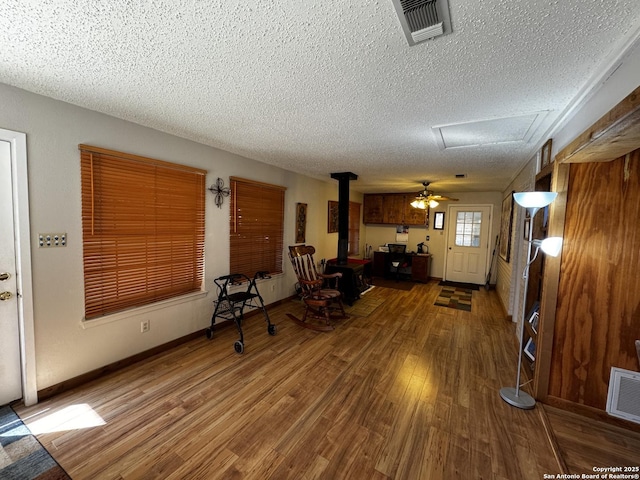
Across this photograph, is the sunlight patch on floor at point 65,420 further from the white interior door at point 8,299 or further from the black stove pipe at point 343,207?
the black stove pipe at point 343,207

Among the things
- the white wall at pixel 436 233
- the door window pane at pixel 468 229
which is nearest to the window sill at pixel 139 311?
the white wall at pixel 436 233

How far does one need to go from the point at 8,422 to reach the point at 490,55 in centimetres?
387

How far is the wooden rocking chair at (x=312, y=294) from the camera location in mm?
3729

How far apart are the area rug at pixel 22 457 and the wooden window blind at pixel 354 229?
19.1 feet

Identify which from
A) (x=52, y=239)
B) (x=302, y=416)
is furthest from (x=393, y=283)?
(x=52, y=239)

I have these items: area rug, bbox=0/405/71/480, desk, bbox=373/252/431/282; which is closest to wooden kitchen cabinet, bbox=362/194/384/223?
desk, bbox=373/252/431/282

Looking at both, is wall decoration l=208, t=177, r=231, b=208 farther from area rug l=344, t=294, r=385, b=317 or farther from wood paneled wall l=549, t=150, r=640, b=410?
wood paneled wall l=549, t=150, r=640, b=410

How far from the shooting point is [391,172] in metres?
4.52

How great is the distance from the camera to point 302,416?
1.97 metres

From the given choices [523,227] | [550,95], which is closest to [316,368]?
[550,95]

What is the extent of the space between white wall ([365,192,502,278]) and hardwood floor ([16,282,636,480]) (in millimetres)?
3916

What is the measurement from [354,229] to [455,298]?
2897 mm

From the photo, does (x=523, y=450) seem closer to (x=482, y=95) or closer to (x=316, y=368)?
(x=316, y=368)

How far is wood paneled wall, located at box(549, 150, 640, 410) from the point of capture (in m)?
1.80
